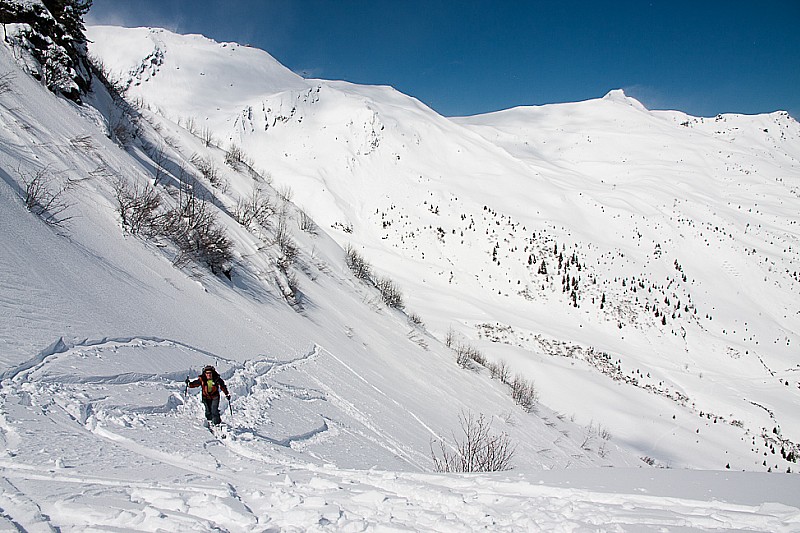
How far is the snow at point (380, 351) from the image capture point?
2.69 m

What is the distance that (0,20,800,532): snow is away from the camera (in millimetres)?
2693

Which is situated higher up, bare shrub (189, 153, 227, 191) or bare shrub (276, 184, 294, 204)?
bare shrub (276, 184, 294, 204)

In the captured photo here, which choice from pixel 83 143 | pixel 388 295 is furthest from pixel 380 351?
pixel 83 143

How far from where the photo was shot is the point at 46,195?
5828mm

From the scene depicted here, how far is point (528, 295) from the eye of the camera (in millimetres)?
25547

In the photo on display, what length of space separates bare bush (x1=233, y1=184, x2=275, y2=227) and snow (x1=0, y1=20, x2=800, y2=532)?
42cm

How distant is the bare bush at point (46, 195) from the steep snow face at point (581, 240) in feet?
48.7

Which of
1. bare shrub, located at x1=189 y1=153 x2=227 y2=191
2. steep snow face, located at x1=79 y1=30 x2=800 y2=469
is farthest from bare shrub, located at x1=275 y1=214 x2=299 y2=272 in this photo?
steep snow face, located at x1=79 y1=30 x2=800 y2=469

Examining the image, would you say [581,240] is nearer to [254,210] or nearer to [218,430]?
[254,210]

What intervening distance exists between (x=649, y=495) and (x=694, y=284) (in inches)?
1084

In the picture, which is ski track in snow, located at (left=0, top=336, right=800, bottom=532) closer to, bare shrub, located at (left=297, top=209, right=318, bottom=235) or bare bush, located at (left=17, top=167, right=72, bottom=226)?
bare bush, located at (left=17, top=167, right=72, bottom=226)

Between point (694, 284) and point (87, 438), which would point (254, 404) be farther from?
point (694, 284)

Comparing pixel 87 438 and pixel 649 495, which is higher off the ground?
pixel 649 495

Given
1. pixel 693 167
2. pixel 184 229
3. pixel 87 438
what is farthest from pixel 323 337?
pixel 693 167
